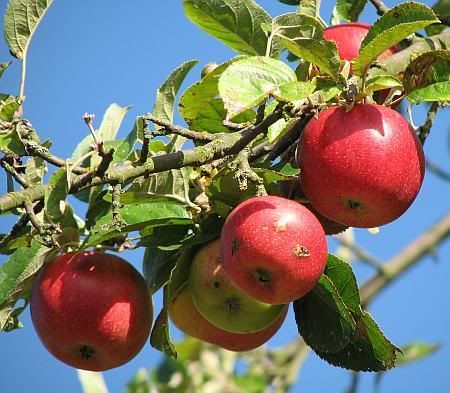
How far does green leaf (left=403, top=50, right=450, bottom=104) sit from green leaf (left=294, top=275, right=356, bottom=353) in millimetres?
368

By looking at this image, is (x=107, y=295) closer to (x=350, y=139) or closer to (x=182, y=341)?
(x=350, y=139)

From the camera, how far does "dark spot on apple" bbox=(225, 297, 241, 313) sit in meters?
1.72

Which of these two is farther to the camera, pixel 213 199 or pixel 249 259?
pixel 213 199

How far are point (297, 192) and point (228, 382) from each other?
2228mm

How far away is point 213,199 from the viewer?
1664mm

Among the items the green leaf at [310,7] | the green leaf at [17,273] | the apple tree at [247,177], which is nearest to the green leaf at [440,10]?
the apple tree at [247,177]

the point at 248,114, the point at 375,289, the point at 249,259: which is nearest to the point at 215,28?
the point at 248,114

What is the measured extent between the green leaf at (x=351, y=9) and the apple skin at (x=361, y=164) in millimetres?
971

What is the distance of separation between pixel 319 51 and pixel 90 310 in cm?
70

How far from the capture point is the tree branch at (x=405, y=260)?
3.24m

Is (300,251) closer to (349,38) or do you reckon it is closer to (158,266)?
(158,266)

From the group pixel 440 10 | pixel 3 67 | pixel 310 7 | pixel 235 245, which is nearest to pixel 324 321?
pixel 235 245

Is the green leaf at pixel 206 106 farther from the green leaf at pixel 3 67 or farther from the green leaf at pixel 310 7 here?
the green leaf at pixel 310 7

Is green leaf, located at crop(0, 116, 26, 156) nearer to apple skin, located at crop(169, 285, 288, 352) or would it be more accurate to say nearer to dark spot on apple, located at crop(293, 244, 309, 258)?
apple skin, located at crop(169, 285, 288, 352)
